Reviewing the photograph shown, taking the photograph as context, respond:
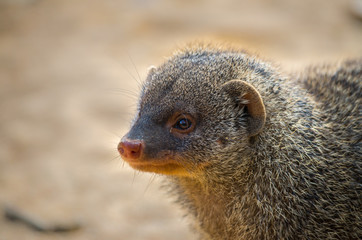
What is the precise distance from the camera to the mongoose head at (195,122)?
324cm

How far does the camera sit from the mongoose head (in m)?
3.24

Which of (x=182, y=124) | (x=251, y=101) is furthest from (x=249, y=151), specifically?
(x=182, y=124)

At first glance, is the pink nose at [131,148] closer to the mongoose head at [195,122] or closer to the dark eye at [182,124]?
the mongoose head at [195,122]

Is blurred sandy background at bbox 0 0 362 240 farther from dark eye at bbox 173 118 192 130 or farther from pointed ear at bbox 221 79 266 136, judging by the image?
pointed ear at bbox 221 79 266 136

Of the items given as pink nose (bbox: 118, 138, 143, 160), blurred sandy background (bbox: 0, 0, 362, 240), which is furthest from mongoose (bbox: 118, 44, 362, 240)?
blurred sandy background (bbox: 0, 0, 362, 240)

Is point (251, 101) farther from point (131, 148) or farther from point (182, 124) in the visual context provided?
point (131, 148)

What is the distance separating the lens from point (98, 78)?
7.31 m

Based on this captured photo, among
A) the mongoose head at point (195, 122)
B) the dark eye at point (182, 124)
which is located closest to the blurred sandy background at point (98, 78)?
the mongoose head at point (195, 122)

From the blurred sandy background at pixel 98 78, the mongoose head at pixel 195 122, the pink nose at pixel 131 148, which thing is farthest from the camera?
the blurred sandy background at pixel 98 78

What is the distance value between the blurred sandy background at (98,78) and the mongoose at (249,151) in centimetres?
73

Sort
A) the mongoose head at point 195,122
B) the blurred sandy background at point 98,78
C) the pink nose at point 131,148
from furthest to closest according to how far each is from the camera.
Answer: the blurred sandy background at point 98,78, the mongoose head at point 195,122, the pink nose at point 131,148

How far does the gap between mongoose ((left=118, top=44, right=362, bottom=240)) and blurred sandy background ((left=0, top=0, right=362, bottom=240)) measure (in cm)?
73

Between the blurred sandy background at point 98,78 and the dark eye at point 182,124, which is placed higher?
the blurred sandy background at point 98,78

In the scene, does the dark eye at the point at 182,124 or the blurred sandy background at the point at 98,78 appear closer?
the dark eye at the point at 182,124
